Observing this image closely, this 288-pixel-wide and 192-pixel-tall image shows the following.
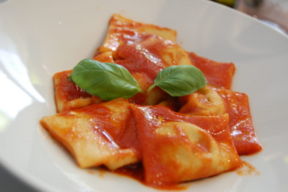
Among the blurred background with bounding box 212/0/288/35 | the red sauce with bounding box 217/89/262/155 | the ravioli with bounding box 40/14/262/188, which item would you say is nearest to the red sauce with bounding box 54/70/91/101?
the ravioli with bounding box 40/14/262/188

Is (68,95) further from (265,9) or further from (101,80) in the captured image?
(265,9)

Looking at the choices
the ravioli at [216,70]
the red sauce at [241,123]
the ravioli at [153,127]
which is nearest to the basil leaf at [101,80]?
the ravioli at [153,127]

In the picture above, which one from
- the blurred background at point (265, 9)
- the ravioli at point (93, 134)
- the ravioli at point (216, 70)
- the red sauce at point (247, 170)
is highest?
the blurred background at point (265, 9)

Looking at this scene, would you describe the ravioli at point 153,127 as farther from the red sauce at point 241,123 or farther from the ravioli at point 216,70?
the ravioli at point 216,70

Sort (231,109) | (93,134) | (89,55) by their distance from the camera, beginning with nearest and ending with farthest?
(93,134) < (231,109) < (89,55)

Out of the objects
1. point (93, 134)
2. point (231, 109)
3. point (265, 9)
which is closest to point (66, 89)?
point (93, 134)
